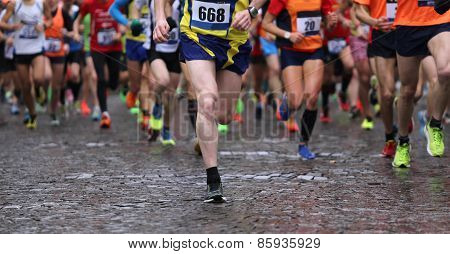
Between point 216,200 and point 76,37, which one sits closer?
point 216,200

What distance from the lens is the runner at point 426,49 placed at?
8109 millimetres

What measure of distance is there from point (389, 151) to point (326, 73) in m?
5.02

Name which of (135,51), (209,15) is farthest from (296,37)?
(135,51)

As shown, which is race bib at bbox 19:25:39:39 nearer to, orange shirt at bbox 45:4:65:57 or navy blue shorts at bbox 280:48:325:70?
orange shirt at bbox 45:4:65:57

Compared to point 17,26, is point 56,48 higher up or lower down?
lower down

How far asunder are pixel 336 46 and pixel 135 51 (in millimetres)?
3463

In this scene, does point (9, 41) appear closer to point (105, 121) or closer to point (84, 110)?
point (105, 121)

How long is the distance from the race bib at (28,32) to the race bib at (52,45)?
4.11 ft

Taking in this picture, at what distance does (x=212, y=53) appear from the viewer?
708 cm

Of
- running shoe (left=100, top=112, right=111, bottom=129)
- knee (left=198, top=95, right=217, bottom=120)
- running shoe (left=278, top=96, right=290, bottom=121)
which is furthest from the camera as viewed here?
running shoe (left=100, top=112, right=111, bottom=129)

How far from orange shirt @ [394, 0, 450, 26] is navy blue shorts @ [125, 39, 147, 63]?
4.95m

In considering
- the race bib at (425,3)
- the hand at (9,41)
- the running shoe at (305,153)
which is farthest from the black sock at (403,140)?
the hand at (9,41)

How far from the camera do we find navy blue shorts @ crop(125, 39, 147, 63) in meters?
12.8

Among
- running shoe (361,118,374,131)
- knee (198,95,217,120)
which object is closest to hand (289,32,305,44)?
knee (198,95,217,120)
